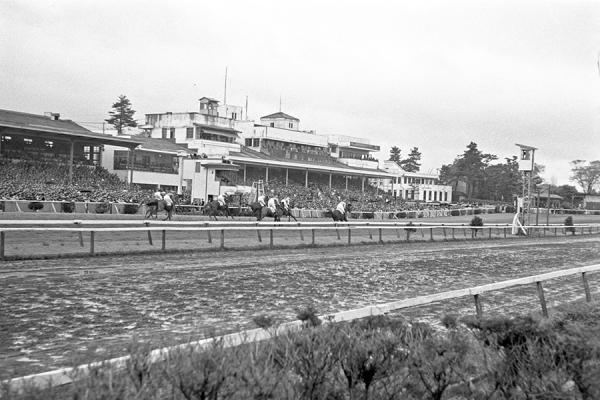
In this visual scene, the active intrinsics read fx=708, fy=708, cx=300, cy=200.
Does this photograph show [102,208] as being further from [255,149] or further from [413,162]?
[413,162]

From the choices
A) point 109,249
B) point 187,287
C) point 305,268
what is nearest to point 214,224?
point 109,249

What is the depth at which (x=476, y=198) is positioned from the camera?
10700 centimetres

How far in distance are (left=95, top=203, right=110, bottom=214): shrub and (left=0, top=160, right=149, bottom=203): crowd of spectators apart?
139 cm

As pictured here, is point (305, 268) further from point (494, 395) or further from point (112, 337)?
point (494, 395)

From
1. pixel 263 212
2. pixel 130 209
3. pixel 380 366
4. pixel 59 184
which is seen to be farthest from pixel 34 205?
pixel 380 366

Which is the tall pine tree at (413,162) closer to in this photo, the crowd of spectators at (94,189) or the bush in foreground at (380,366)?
the crowd of spectators at (94,189)

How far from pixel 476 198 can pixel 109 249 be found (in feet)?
309

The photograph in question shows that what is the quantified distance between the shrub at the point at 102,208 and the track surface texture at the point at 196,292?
54.5ft

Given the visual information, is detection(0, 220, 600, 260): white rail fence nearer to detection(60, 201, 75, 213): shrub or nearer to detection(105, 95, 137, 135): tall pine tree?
detection(60, 201, 75, 213): shrub

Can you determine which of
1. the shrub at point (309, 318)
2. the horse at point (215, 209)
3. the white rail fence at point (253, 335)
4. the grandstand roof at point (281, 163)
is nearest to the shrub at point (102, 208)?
the horse at point (215, 209)

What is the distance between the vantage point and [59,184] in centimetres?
3916

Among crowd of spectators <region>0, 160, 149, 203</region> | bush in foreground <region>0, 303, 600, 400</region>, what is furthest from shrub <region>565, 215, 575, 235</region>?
bush in foreground <region>0, 303, 600, 400</region>

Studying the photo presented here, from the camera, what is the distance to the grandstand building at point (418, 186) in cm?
10156

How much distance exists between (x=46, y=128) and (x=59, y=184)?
6.22m
